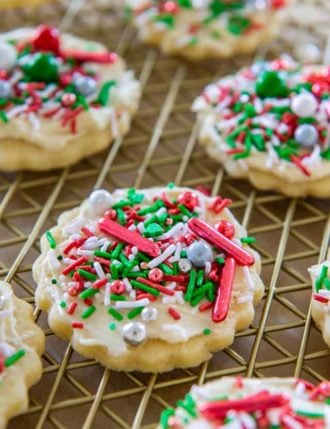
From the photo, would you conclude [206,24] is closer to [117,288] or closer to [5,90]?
[5,90]

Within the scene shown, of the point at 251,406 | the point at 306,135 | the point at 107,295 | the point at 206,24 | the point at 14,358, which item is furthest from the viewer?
the point at 206,24

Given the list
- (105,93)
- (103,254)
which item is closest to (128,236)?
(103,254)

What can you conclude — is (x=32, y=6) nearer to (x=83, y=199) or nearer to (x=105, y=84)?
(x=105, y=84)

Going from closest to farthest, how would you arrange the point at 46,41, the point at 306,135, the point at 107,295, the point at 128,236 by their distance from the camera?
1. the point at 107,295
2. the point at 128,236
3. the point at 306,135
4. the point at 46,41

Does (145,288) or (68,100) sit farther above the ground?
(68,100)

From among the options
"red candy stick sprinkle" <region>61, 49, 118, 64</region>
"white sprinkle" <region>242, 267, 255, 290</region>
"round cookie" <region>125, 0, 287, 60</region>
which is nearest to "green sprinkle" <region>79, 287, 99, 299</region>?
"white sprinkle" <region>242, 267, 255, 290</region>

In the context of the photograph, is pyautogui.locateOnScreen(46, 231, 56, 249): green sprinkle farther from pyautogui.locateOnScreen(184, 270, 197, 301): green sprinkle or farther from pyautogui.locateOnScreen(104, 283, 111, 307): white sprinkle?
pyautogui.locateOnScreen(184, 270, 197, 301): green sprinkle

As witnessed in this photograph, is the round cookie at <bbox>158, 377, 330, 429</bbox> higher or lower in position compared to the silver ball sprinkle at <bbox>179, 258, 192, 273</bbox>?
lower
